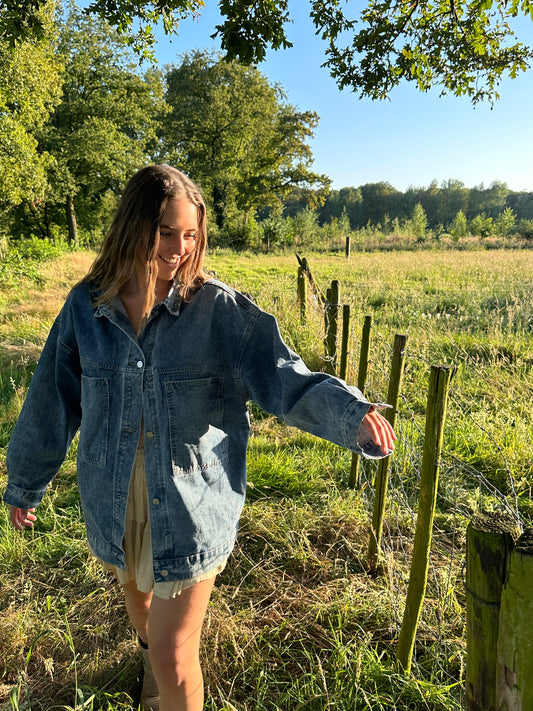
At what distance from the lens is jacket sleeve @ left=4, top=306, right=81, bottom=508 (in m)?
1.63

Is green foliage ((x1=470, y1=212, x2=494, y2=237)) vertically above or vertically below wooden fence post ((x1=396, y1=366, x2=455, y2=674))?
above

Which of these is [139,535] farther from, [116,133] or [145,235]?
[116,133]

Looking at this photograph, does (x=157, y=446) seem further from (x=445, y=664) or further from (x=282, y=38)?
(x=282, y=38)

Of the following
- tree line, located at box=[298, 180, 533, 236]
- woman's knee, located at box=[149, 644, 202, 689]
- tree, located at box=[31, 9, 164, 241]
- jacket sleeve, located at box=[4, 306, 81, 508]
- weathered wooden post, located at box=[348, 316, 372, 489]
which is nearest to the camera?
woman's knee, located at box=[149, 644, 202, 689]

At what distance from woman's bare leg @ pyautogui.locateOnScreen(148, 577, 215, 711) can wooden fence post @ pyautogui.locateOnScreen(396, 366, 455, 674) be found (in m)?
0.82

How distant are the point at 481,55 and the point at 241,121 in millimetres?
30411

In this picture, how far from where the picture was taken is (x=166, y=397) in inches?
58.1

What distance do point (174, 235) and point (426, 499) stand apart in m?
1.30

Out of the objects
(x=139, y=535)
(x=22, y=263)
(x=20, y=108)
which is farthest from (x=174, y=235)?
(x=20, y=108)

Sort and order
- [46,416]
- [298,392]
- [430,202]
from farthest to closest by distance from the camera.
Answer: [430,202], [46,416], [298,392]

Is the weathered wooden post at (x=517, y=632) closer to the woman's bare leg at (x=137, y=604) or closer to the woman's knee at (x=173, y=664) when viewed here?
the woman's knee at (x=173, y=664)

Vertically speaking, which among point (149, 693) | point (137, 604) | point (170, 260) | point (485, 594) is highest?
point (170, 260)

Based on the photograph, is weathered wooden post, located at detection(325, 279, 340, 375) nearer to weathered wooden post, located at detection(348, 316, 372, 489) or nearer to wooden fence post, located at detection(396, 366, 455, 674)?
weathered wooden post, located at detection(348, 316, 372, 489)

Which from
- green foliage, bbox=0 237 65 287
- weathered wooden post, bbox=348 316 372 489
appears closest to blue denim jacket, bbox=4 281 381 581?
weathered wooden post, bbox=348 316 372 489
